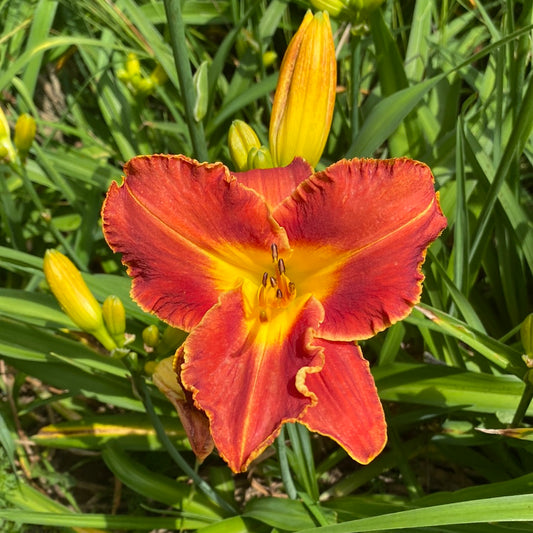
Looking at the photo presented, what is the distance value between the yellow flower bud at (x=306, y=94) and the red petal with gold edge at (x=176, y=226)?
186 millimetres

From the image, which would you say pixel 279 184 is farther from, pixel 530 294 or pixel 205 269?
pixel 530 294

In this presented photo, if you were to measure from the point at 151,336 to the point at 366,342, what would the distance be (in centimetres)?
61

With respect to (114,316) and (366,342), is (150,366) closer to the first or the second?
(114,316)

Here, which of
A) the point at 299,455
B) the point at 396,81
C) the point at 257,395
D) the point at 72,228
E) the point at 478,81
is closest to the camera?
the point at 257,395

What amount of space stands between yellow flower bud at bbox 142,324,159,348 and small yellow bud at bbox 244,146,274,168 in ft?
1.09

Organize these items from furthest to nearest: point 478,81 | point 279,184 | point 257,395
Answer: point 478,81, point 279,184, point 257,395

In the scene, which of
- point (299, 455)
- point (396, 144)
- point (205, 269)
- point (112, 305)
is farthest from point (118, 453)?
point (396, 144)

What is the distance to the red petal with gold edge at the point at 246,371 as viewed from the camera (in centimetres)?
87

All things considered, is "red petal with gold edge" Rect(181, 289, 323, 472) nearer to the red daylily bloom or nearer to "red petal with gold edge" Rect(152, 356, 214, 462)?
the red daylily bloom

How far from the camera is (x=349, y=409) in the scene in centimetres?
91

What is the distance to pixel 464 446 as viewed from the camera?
4.87ft

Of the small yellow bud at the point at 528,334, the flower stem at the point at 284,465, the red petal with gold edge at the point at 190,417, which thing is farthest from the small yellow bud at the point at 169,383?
the small yellow bud at the point at 528,334

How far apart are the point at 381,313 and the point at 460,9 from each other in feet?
5.06

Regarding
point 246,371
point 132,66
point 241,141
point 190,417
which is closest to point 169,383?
point 190,417
